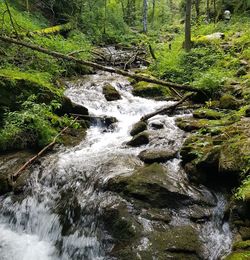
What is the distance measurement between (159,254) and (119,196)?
4.55ft

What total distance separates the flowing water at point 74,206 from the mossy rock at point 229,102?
193cm

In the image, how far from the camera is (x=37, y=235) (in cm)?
Result: 605

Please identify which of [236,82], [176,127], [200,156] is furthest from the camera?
[236,82]

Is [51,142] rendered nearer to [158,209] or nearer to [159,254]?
[158,209]

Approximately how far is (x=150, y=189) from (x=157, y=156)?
1377mm

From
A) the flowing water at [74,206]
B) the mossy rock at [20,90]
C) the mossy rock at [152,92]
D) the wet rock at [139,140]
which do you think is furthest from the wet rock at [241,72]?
the mossy rock at [20,90]

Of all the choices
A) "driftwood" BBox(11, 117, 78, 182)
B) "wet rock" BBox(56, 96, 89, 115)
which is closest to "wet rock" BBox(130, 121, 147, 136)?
"driftwood" BBox(11, 117, 78, 182)

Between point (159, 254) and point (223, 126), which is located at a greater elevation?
point (223, 126)

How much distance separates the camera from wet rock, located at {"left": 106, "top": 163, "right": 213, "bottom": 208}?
18.5 ft

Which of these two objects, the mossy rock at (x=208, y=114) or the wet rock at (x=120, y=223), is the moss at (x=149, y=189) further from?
the mossy rock at (x=208, y=114)

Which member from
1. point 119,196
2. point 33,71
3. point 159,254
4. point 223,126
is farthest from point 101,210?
point 33,71

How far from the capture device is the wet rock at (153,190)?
5.64 m

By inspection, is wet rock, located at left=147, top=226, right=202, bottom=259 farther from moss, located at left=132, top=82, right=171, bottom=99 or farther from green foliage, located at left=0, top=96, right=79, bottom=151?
moss, located at left=132, top=82, right=171, bottom=99

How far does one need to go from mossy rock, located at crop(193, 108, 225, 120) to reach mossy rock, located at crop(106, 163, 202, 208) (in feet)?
10.9
